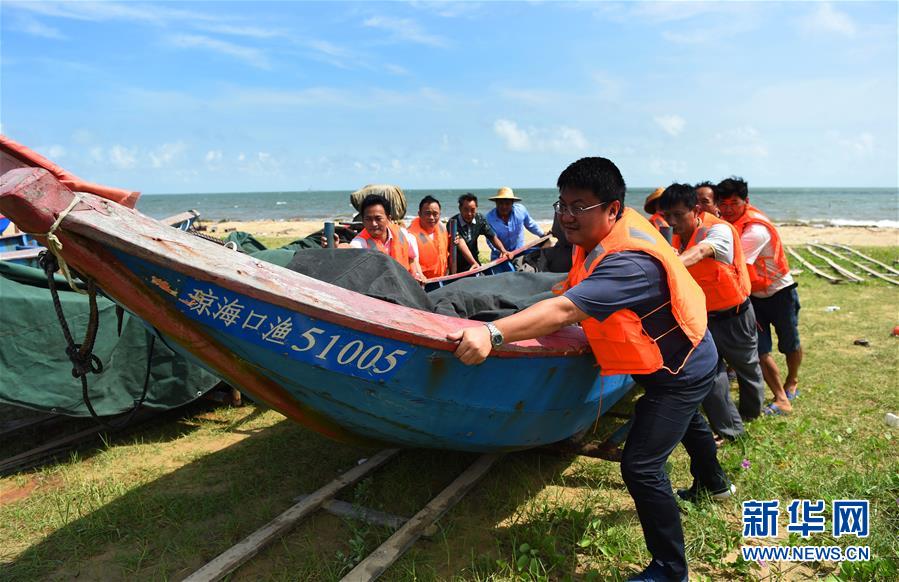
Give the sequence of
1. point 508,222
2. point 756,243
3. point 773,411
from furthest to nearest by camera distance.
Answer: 1. point 508,222
2. point 773,411
3. point 756,243

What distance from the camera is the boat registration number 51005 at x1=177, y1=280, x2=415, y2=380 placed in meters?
2.28

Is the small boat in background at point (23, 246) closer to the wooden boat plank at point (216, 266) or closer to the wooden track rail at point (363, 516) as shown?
the wooden track rail at point (363, 516)

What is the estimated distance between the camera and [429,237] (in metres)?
6.48

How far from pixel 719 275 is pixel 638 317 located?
77.3 inches

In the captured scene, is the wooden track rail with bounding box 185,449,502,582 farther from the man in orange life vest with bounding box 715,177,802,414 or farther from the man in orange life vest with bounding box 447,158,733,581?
the man in orange life vest with bounding box 715,177,802,414

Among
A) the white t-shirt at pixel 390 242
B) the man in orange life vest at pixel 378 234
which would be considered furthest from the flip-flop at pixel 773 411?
the white t-shirt at pixel 390 242

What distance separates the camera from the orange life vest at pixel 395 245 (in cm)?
505

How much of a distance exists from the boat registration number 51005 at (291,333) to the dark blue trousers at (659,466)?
1132 mm

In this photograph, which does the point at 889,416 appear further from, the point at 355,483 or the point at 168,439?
the point at 168,439

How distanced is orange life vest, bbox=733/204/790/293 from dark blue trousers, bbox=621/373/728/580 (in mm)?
2614

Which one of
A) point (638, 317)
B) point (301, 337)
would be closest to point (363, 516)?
point (301, 337)

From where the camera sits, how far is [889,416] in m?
4.56

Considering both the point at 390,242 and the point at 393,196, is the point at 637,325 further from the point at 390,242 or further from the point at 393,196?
the point at 393,196

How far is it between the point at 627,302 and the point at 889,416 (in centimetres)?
356
